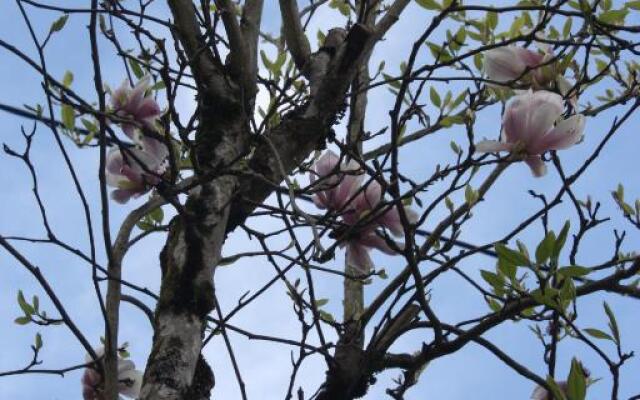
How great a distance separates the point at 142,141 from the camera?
1.38 meters

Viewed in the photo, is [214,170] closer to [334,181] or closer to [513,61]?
[334,181]

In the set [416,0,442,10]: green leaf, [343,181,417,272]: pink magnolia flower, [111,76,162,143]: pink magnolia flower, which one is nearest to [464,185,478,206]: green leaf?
[343,181,417,272]: pink magnolia flower

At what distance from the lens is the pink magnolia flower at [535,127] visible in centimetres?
126

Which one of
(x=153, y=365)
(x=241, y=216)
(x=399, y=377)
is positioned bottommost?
(x=153, y=365)

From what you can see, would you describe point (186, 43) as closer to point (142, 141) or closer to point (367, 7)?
point (142, 141)

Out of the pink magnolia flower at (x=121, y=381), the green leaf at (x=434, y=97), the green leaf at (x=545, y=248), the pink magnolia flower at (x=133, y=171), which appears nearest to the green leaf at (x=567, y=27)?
the green leaf at (x=434, y=97)

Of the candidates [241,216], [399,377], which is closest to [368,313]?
[399,377]

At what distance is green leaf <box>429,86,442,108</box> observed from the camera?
1.82 meters

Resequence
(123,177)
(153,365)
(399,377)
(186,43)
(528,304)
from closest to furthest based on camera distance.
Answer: (153,365)
(528,304)
(123,177)
(186,43)
(399,377)

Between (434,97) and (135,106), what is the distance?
723mm

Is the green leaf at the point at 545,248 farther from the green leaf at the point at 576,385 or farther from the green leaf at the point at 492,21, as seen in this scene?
the green leaf at the point at 492,21

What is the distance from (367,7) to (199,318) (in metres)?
0.78

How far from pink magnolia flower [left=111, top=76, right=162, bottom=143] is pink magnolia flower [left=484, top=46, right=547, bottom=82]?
23.5 inches

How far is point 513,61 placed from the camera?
142cm
